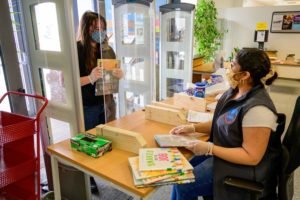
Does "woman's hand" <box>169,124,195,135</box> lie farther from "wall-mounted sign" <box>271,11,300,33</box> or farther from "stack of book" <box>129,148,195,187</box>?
"wall-mounted sign" <box>271,11,300,33</box>

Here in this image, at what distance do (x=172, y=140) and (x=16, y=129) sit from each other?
91 centimetres

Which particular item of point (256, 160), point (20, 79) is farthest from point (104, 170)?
point (20, 79)

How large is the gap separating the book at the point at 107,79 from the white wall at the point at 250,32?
3.46 m

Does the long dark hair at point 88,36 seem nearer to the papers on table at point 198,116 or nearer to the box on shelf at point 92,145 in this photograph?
the box on shelf at point 92,145

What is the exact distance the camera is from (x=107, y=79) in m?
1.95

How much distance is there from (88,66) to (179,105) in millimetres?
830

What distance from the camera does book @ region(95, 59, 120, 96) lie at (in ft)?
6.07

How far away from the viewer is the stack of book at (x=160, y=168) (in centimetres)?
107

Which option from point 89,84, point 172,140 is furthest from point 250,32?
point 172,140

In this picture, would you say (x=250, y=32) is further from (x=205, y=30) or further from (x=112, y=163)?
(x=112, y=163)

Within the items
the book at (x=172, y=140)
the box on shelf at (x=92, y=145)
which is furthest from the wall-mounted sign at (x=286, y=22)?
the box on shelf at (x=92, y=145)

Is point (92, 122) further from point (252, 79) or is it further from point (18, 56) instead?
point (252, 79)

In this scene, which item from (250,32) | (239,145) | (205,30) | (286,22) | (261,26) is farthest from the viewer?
(250,32)

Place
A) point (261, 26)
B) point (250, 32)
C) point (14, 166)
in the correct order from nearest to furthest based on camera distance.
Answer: point (14, 166), point (261, 26), point (250, 32)
